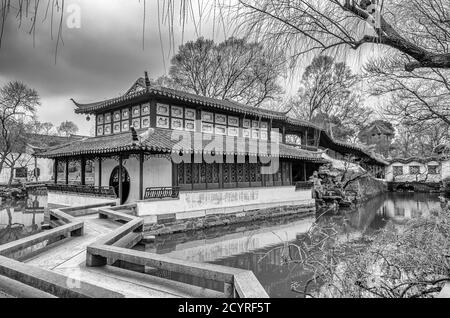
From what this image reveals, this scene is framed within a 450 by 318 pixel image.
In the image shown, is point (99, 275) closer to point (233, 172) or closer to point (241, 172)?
point (233, 172)

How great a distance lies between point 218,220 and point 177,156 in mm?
3237

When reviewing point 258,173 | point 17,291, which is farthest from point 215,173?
point 17,291

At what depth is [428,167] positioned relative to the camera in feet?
A: 94.3

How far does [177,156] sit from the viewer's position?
12094 mm

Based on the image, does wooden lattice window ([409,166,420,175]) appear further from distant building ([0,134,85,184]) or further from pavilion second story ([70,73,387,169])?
distant building ([0,134,85,184])

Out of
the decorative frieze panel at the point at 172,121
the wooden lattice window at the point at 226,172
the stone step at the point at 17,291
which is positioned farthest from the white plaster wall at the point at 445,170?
the stone step at the point at 17,291

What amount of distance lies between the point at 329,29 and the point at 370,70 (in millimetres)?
1945

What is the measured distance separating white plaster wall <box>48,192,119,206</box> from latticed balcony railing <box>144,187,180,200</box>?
1774mm

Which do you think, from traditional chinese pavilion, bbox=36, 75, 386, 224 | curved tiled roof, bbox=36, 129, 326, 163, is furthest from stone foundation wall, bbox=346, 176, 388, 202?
curved tiled roof, bbox=36, 129, 326, 163

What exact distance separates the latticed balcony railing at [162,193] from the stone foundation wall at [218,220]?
0.88 metres

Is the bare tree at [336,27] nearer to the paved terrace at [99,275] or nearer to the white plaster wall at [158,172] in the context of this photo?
the paved terrace at [99,275]

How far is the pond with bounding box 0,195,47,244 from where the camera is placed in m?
10.9
